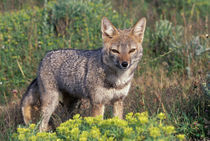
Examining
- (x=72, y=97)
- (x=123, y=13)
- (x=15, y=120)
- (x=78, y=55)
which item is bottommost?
(x=15, y=120)

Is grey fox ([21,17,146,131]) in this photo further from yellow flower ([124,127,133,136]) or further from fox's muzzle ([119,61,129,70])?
yellow flower ([124,127,133,136])

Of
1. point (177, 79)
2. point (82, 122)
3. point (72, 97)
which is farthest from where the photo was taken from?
point (177, 79)

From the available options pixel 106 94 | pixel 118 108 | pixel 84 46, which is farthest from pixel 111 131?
pixel 84 46

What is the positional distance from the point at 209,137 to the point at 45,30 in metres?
4.98

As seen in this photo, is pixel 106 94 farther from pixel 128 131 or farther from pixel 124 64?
pixel 128 131

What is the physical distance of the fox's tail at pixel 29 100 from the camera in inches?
205

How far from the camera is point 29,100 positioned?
17.4 ft

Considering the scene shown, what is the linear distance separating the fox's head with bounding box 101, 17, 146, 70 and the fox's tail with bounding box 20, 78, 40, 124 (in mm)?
1503

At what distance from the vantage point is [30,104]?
5.30 metres

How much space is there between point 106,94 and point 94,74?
342mm

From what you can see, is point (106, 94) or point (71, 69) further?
point (71, 69)

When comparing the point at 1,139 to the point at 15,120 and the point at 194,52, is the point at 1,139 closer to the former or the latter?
the point at 15,120

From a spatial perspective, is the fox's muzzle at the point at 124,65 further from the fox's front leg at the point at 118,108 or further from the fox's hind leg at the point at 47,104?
the fox's hind leg at the point at 47,104

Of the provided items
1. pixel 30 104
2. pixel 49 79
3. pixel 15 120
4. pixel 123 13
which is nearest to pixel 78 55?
pixel 49 79
